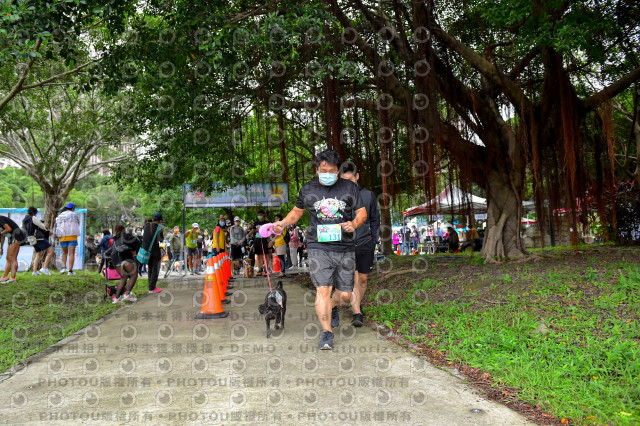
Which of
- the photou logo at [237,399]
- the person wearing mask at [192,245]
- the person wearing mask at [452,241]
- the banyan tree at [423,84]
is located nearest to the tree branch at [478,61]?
the banyan tree at [423,84]

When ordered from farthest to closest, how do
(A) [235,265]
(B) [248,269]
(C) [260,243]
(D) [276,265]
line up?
(A) [235,265] < (B) [248,269] < (D) [276,265] < (C) [260,243]

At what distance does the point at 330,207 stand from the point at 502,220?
642cm

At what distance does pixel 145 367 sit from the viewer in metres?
4.02

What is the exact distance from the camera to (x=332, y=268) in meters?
4.57

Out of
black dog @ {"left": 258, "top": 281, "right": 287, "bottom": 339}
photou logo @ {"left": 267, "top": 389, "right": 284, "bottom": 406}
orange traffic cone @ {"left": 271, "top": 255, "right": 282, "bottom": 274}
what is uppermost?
orange traffic cone @ {"left": 271, "top": 255, "right": 282, "bottom": 274}

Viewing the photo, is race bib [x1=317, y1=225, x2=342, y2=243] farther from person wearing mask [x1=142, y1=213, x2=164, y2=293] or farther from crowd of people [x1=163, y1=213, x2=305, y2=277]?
person wearing mask [x1=142, y1=213, x2=164, y2=293]

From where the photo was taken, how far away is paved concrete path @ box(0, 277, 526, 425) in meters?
2.93

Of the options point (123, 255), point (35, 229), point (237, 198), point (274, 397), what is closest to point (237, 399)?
point (274, 397)

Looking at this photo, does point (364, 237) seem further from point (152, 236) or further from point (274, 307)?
point (152, 236)

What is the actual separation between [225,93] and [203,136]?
1.13m

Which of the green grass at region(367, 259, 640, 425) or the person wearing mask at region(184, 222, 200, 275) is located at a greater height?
the person wearing mask at region(184, 222, 200, 275)

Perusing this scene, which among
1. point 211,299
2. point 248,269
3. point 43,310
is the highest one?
point 248,269

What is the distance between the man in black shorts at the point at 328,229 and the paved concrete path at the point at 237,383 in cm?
52

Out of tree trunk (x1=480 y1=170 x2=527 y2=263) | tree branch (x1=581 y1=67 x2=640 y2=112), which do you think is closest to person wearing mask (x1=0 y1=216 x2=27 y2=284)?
tree trunk (x1=480 y1=170 x2=527 y2=263)
